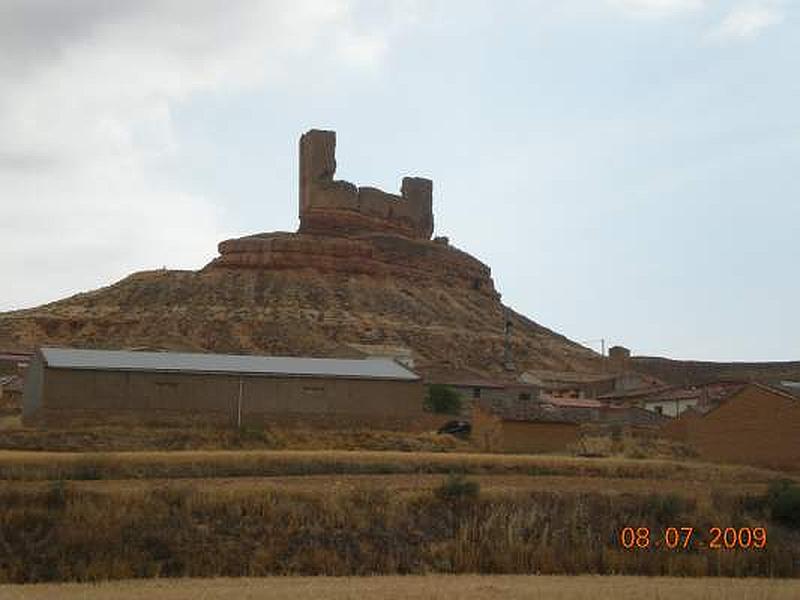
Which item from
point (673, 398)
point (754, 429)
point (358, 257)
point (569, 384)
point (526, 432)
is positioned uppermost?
point (358, 257)

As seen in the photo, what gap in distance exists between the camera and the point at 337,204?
4318 inches

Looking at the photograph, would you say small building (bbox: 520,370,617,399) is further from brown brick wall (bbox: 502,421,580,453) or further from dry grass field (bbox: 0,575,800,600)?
dry grass field (bbox: 0,575,800,600)

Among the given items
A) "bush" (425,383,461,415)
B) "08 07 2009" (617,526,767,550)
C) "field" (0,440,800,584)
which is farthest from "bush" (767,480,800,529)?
"bush" (425,383,461,415)

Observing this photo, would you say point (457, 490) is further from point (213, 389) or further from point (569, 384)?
point (569, 384)

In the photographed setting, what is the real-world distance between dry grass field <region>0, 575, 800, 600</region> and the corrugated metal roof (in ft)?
78.7

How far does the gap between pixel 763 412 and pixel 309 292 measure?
193 ft

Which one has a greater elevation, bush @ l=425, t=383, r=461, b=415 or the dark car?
bush @ l=425, t=383, r=461, b=415

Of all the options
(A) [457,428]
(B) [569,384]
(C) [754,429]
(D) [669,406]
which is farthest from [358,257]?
(C) [754,429]

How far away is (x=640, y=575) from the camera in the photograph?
2408 centimetres

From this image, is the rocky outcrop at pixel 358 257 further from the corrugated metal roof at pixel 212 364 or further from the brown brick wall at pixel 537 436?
the brown brick wall at pixel 537 436

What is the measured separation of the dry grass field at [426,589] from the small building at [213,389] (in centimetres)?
2284

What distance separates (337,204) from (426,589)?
9025 centimetres

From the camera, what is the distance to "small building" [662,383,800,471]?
1544 inches

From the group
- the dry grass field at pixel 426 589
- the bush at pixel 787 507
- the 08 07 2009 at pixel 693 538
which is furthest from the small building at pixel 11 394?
the bush at pixel 787 507
